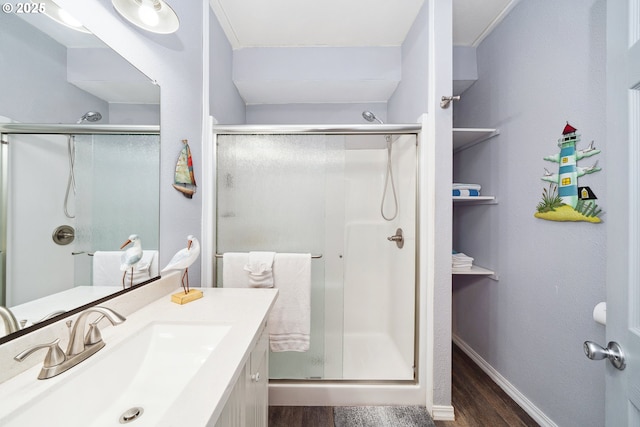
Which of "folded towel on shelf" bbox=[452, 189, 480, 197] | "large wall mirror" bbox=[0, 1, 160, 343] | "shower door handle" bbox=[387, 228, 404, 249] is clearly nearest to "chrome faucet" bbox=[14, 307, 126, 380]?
"large wall mirror" bbox=[0, 1, 160, 343]

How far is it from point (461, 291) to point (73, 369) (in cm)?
249

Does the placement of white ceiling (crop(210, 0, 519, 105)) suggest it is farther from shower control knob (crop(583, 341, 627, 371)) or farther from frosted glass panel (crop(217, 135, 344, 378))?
shower control knob (crop(583, 341, 627, 371))

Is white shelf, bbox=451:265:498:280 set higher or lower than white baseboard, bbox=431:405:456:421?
higher

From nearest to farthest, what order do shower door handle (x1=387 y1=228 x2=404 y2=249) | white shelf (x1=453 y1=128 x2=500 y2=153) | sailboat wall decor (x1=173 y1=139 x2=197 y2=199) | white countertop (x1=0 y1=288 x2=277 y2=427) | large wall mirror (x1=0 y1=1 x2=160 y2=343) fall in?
white countertop (x1=0 y1=288 x2=277 y2=427), large wall mirror (x1=0 y1=1 x2=160 y2=343), sailboat wall decor (x1=173 y1=139 x2=197 y2=199), white shelf (x1=453 y1=128 x2=500 y2=153), shower door handle (x1=387 y1=228 x2=404 y2=249)

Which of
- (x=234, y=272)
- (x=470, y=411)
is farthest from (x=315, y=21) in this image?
(x=470, y=411)

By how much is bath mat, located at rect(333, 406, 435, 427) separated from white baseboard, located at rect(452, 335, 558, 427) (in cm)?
61

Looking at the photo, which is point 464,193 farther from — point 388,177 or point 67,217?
point 67,217

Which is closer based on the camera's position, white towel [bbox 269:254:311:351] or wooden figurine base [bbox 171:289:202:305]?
wooden figurine base [bbox 171:289:202:305]

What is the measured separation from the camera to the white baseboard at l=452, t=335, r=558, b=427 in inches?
55.5

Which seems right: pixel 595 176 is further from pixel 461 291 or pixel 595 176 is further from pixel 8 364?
pixel 8 364

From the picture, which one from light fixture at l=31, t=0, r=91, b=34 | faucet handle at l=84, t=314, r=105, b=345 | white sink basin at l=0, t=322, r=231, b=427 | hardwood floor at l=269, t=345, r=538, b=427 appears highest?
light fixture at l=31, t=0, r=91, b=34

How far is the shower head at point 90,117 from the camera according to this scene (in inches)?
30.9

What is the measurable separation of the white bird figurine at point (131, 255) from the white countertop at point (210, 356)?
185 millimetres

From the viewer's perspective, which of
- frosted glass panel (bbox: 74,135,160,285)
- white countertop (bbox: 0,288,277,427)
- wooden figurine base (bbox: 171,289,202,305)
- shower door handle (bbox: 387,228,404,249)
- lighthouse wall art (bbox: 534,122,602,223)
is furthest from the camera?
shower door handle (bbox: 387,228,404,249)
